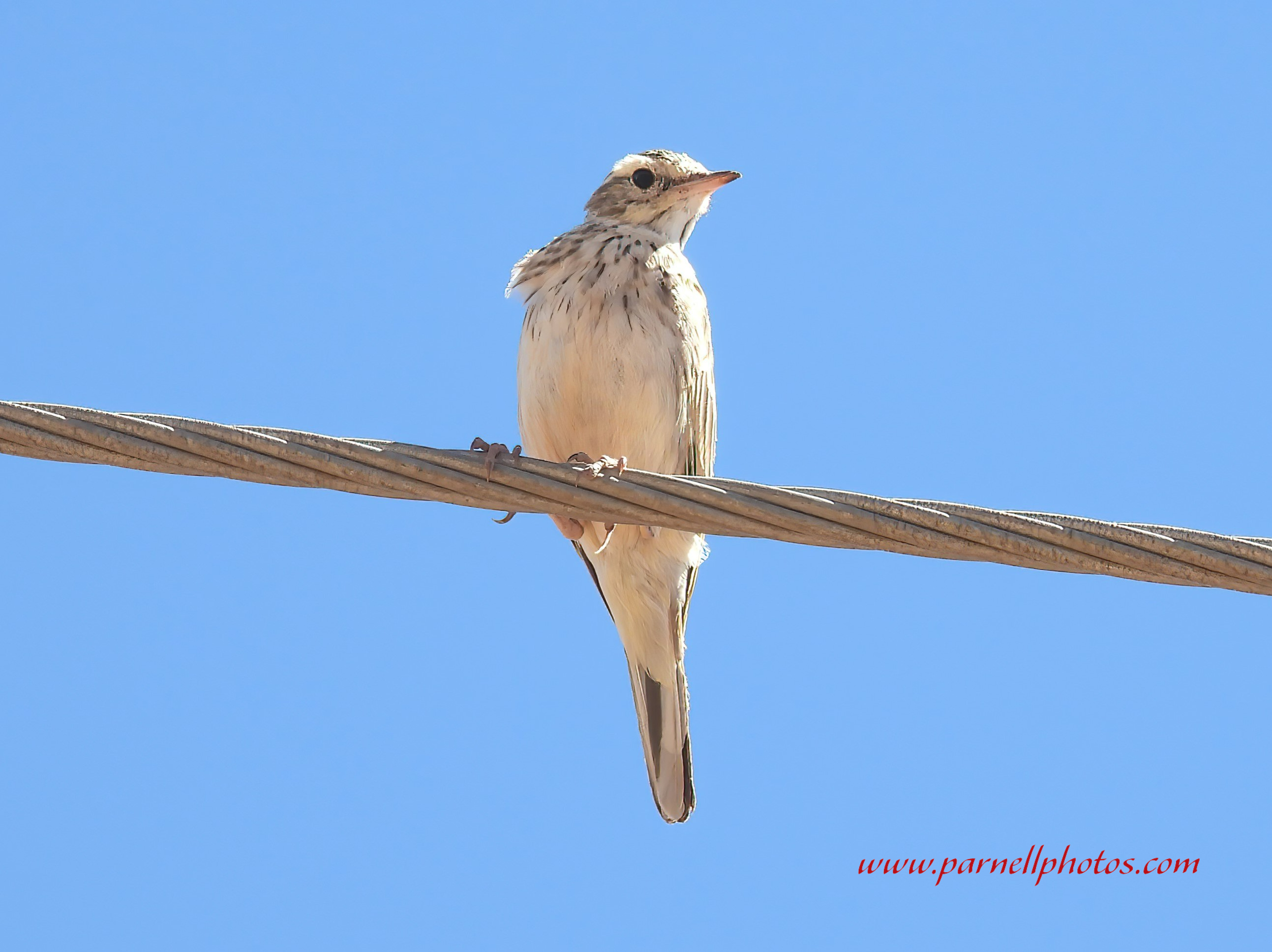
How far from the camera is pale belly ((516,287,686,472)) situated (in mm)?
5945

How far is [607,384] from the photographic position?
5.94 metres

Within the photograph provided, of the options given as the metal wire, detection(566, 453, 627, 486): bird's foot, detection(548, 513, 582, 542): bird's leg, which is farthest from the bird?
the metal wire

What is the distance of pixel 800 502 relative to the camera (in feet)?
12.2

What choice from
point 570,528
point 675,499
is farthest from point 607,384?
point 675,499

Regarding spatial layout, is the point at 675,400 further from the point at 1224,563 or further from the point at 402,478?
the point at 1224,563

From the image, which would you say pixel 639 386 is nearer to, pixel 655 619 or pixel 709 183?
pixel 655 619

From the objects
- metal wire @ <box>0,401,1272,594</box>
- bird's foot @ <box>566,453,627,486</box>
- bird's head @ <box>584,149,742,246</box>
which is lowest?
metal wire @ <box>0,401,1272,594</box>

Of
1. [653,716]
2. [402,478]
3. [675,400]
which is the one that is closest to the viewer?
[402,478]

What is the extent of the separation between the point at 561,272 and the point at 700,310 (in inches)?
25.2

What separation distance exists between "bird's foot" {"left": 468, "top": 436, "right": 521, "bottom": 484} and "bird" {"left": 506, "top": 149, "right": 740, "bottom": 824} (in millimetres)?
761

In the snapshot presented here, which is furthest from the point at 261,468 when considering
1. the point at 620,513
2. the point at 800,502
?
the point at 800,502

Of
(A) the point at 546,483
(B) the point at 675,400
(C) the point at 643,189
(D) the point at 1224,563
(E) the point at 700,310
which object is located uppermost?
(C) the point at 643,189

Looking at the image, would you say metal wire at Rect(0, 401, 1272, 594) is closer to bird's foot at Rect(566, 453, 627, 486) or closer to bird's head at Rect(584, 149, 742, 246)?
bird's foot at Rect(566, 453, 627, 486)

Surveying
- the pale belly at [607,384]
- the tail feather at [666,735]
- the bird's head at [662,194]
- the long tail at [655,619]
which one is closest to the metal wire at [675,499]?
the pale belly at [607,384]
